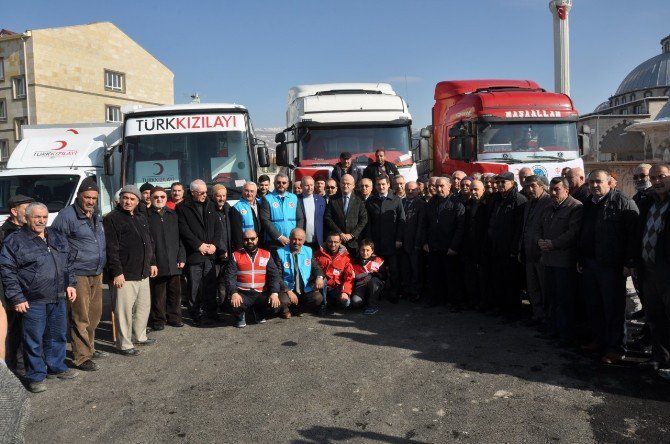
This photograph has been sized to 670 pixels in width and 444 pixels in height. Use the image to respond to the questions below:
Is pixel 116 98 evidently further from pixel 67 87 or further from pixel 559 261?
pixel 559 261

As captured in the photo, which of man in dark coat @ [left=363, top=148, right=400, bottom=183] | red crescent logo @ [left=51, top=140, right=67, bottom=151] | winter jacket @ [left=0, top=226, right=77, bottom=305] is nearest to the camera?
winter jacket @ [left=0, top=226, right=77, bottom=305]

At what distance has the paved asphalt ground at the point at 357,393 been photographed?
13.8ft

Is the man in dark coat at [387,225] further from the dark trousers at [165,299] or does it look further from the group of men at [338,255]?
the dark trousers at [165,299]

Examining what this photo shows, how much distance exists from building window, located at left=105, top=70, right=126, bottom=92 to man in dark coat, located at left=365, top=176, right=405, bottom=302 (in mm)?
35328

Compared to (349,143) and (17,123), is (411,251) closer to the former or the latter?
(349,143)

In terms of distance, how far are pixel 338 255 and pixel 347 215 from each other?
62 cm

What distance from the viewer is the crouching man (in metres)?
5.05

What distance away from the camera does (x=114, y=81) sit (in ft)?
129

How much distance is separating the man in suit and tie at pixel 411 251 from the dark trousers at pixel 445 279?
10.8 inches

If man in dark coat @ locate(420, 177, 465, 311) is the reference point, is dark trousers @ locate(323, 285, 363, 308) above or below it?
below

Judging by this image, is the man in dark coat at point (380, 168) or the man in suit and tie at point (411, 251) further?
the man in dark coat at point (380, 168)

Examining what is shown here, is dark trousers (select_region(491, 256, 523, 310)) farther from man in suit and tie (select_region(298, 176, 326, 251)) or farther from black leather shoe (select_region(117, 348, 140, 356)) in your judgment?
black leather shoe (select_region(117, 348, 140, 356))

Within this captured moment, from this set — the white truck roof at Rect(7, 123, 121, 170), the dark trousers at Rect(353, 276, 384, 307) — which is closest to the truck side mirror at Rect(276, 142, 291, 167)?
the dark trousers at Rect(353, 276, 384, 307)

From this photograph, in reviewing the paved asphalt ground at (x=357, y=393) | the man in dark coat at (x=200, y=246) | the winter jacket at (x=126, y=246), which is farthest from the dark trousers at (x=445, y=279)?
the winter jacket at (x=126, y=246)
